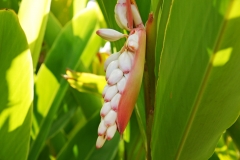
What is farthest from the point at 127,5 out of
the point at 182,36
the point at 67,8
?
the point at 67,8

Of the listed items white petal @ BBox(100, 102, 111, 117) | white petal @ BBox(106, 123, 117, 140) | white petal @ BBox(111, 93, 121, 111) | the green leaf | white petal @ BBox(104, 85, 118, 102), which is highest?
white petal @ BBox(104, 85, 118, 102)

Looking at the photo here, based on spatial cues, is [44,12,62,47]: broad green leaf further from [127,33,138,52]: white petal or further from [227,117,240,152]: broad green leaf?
[127,33,138,52]: white petal

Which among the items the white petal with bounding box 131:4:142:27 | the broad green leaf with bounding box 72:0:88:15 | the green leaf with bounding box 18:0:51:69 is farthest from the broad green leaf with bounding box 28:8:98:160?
the white petal with bounding box 131:4:142:27

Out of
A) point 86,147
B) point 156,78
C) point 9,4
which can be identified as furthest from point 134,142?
point 9,4

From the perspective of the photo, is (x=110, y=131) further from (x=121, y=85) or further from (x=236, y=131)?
(x=236, y=131)

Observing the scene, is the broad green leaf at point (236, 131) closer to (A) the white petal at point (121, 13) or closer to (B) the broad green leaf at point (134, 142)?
(B) the broad green leaf at point (134, 142)

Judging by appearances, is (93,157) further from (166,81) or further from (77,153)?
(166,81)

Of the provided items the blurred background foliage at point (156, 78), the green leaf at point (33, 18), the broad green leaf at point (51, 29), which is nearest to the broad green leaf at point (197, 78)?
the blurred background foliage at point (156, 78)
